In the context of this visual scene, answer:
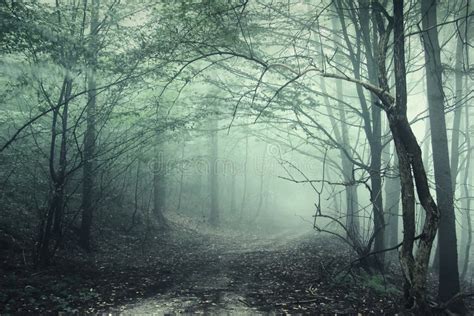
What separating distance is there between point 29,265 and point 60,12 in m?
5.93

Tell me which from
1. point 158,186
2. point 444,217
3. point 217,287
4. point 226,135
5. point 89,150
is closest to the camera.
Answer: point 444,217

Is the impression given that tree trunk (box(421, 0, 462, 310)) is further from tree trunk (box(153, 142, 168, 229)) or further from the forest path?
tree trunk (box(153, 142, 168, 229))

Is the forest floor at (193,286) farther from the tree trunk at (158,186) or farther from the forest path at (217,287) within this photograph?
the tree trunk at (158,186)

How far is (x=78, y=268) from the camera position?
8.66 m

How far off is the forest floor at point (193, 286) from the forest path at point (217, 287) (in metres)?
0.02

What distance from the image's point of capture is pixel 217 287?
26.0ft

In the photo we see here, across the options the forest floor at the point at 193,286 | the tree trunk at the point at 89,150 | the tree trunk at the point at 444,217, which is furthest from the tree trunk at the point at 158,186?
the tree trunk at the point at 444,217

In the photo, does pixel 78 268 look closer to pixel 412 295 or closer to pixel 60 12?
pixel 60 12

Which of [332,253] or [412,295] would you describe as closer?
[412,295]

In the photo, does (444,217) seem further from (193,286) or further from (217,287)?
(193,286)

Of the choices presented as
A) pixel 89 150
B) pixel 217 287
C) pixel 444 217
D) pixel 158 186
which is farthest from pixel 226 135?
pixel 158 186

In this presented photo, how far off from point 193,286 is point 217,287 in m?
0.54

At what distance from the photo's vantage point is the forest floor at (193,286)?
21.0 ft

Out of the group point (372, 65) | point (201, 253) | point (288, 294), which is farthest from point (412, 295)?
point (201, 253)
